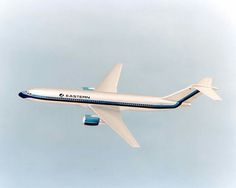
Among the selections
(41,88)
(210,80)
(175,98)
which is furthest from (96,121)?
(210,80)

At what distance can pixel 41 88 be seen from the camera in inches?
2250

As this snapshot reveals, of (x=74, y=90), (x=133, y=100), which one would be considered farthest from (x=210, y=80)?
(x=74, y=90)

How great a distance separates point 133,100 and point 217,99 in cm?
1268

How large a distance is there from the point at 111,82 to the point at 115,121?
9020 mm

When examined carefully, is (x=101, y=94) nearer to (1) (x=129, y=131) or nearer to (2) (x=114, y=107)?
(2) (x=114, y=107)

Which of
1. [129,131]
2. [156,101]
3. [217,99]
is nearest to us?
[129,131]

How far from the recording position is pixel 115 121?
54781mm

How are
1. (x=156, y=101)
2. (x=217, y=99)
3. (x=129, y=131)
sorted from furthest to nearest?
1. (x=156, y=101)
2. (x=217, y=99)
3. (x=129, y=131)

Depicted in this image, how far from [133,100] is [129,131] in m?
8.23

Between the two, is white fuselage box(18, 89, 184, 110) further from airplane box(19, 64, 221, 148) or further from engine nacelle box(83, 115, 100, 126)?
engine nacelle box(83, 115, 100, 126)

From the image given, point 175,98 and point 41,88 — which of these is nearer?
point 41,88

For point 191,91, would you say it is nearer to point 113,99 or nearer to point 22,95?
point 113,99

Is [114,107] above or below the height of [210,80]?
below

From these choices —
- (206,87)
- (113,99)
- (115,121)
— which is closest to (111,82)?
(113,99)
